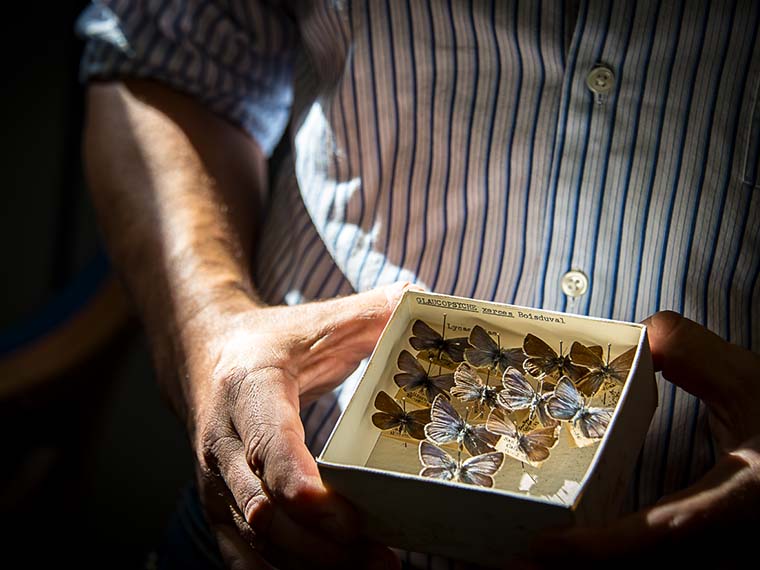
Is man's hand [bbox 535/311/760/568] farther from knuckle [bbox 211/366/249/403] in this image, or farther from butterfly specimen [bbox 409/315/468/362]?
knuckle [bbox 211/366/249/403]

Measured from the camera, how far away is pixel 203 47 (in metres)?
0.84

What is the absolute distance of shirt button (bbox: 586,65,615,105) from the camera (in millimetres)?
592

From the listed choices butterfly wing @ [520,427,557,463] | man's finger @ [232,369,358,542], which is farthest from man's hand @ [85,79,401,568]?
butterfly wing @ [520,427,557,463]

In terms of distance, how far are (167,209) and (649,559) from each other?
0.54 m

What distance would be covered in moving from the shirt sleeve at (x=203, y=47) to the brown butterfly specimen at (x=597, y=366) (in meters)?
0.48

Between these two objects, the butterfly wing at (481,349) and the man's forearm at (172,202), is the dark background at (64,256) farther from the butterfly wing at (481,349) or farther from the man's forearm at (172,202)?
the butterfly wing at (481,349)

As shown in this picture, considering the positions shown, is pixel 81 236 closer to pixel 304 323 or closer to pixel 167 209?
pixel 167 209

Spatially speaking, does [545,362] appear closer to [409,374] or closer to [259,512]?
[409,374]

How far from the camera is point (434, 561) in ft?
2.08

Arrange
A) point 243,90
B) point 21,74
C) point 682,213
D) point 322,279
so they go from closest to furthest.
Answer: point 682,213, point 322,279, point 243,90, point 21,74

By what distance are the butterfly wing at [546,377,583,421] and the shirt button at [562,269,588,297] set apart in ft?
0.42

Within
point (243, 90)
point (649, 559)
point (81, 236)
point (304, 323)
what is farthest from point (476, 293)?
point (81, 236)

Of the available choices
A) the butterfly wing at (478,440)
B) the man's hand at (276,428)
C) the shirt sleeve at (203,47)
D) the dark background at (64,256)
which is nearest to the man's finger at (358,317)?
the man's hand at (276,428)

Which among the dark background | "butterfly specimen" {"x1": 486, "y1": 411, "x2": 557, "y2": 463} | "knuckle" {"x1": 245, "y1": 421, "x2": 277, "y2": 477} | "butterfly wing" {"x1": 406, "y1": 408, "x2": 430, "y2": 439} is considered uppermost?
"butterfly specimen" {"x1": 486, "y1": 411, "x2": 557, "y2": 463}
